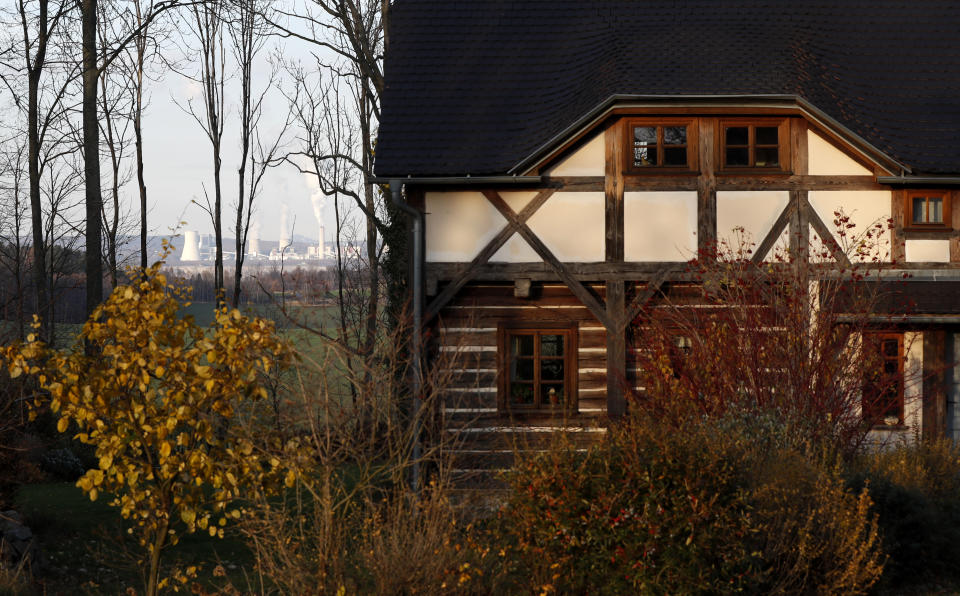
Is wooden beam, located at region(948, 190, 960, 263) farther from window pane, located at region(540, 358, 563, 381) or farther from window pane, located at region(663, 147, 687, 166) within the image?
window pane, located at region(540, 358, 563, 381)

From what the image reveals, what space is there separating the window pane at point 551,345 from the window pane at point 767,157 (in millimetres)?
3679

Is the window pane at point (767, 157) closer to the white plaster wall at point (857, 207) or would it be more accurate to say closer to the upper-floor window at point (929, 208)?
the white plaster wall at point (857, 207)

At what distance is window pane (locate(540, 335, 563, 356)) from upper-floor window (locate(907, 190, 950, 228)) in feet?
16.6

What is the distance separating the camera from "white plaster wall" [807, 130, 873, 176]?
43.0 ft

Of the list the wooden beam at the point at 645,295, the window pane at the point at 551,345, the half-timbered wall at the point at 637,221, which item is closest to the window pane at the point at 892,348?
the half-timbered wall at the point at 637,221

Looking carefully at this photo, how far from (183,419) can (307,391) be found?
0.84 m

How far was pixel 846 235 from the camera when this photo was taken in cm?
1305

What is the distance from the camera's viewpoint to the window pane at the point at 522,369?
13.6 metres

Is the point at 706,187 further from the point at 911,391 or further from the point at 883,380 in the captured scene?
the point at 911,391

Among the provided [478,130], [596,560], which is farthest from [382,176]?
[596,560]

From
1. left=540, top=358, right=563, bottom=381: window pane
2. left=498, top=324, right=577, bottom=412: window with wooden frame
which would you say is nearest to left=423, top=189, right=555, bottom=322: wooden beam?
left=498, top=324, right=577, bottom=412: window with wooden frame

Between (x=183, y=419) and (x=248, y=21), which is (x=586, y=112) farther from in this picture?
(x=248, y=21)

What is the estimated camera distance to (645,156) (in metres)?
13.3

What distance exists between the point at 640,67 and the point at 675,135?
1089 millimetres
